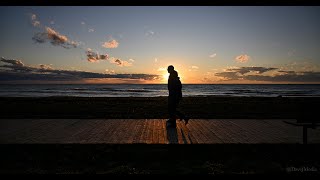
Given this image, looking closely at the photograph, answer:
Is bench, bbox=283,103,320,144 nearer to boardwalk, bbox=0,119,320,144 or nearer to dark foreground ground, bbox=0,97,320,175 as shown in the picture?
dark foreground ground, bbox=0,97,320,175

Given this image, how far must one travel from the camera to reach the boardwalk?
27.6 feet
